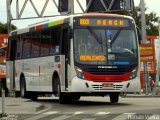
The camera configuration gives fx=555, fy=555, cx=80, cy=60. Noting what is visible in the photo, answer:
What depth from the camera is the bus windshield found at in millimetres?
20859

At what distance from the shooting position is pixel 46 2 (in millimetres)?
37844

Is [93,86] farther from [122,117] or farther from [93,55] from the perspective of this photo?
[122,117]

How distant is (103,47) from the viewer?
68.8ft

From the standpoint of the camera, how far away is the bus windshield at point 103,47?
20859 mm

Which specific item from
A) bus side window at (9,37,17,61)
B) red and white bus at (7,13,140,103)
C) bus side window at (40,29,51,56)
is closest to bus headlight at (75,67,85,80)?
red and white bus at (7,13,140,103)

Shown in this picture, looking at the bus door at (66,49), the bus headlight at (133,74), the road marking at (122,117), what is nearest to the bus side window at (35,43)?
the bus door at (66,49)

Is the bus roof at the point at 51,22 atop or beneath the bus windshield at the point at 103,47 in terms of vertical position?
atop

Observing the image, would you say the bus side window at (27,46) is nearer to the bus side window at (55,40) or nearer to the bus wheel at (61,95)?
the bus side window at (55,40)

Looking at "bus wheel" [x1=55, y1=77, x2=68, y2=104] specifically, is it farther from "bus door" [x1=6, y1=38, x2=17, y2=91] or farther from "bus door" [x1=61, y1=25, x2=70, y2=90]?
"bus door" [x1=6, y1=38, x2=17, y2=91]

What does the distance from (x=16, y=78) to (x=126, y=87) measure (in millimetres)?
8850

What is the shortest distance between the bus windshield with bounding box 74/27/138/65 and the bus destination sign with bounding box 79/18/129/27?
0.22 m

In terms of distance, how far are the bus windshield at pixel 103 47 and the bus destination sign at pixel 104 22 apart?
0.22 metres

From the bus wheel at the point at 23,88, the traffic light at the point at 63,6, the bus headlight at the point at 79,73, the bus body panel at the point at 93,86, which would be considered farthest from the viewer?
the traffic light at the point at 63,6

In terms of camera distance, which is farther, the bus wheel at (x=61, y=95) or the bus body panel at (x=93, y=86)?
the bus wheel at (x=61, y=95)
